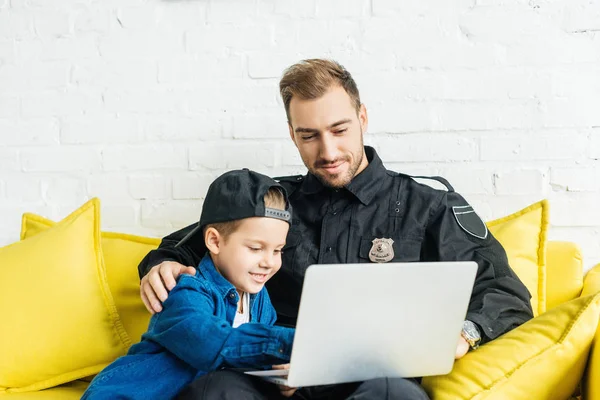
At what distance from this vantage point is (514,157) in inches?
82.7

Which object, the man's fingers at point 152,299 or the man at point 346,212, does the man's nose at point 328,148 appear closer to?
the man at point 346,212

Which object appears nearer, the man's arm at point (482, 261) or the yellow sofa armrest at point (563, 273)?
the man's arm at point (482, 261)

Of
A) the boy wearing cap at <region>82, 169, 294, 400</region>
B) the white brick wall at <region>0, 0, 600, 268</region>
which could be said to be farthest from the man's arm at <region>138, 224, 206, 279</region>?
the white brick wall at <region>0, 0, 600, 268</region>

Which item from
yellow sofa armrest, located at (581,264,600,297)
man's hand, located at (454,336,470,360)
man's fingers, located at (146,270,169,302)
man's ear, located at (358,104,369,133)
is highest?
man's ear, located at (358,104,369,133)

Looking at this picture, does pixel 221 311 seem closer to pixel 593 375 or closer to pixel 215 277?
pixel 215 277

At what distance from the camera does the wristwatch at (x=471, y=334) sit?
1.47 m

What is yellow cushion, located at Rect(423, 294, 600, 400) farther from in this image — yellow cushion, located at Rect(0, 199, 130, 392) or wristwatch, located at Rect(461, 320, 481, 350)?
yellow cushion, located at Rect(0, 199, 130, 392)

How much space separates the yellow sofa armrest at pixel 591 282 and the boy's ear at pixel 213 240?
37.8 inches

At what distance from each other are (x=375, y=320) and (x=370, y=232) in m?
0.64

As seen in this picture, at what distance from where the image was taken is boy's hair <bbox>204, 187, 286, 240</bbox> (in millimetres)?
1549

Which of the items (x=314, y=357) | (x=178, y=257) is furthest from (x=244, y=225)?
(x=314, y=357)

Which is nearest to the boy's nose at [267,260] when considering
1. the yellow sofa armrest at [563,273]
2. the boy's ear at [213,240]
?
the boy's ear at [213,240]

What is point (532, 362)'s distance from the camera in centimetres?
138

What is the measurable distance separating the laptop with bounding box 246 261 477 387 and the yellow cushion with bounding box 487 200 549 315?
65 centimetres
